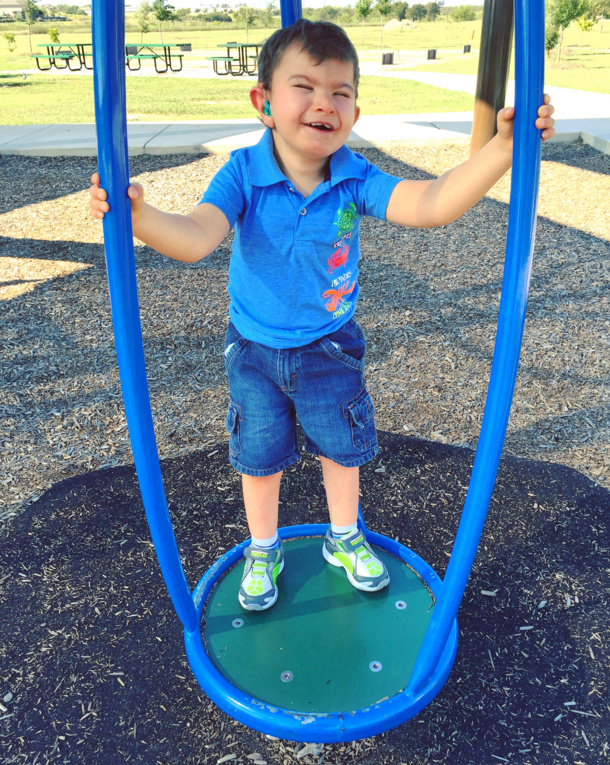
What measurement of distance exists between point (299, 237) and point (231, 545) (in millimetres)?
1211

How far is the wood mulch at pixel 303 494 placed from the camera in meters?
1.79

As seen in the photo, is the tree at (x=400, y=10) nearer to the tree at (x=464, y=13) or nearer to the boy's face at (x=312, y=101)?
the tree at (x=464, y=13)

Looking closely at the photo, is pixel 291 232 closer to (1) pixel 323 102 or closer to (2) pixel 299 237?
(2) pixel 299 237

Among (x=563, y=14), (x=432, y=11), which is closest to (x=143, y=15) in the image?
(x=563, y=14)

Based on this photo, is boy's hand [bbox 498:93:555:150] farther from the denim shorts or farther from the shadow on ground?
the shadow on ground

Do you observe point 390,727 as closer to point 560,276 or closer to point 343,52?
point 343,52

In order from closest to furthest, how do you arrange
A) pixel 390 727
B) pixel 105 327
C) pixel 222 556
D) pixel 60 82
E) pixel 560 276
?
1. pixel 390 727
2. pixel 222 556
3. pixel 105 327
4. pixel 560 276
5. pixel 60 82

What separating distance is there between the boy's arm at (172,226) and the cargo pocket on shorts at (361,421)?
57cm

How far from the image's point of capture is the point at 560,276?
464 centimetres

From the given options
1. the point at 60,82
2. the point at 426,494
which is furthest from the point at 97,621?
the point at 60,82

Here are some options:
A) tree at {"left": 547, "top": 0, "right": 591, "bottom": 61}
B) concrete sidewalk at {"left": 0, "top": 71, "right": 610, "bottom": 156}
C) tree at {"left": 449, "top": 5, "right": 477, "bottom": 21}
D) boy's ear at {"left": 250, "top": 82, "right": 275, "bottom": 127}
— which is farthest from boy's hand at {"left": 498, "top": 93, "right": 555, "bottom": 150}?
tree at {"left": 449, "top": 5, "right": 477, "bottom": 21}

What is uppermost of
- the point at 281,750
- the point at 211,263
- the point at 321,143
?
the point at 321,143

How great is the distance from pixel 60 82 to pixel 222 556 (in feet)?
61.9

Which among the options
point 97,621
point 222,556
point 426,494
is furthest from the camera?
point 426,494
